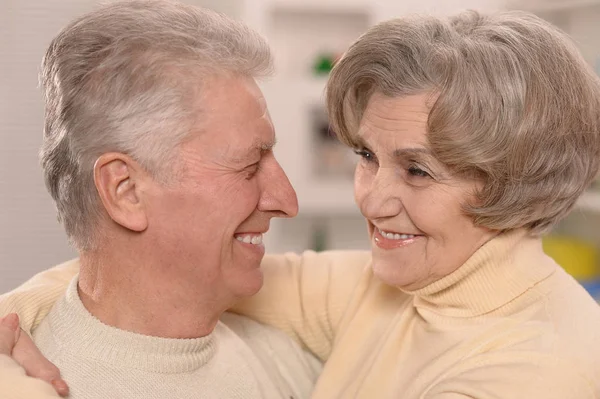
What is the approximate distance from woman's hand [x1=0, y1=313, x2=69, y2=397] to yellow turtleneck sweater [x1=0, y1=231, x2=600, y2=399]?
0.28ft

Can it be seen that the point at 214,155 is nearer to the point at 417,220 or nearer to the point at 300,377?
the point at 417,220

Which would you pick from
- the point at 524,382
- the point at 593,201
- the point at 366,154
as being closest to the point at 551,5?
the point at 593,201

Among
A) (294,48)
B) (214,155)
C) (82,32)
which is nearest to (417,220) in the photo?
(214,155)

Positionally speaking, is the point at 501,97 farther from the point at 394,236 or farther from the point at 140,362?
the point at 140,362

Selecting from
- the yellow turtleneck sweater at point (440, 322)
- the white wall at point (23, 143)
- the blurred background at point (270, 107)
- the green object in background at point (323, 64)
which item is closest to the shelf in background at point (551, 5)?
the blurred background at point (270, 107)

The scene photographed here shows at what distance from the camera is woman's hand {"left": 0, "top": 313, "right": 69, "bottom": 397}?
132 cm

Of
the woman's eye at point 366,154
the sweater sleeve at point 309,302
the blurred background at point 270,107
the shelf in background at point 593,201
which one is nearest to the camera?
the woman's eye at point 366,154

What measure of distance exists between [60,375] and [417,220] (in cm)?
69

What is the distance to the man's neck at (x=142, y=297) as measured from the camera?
4.72ft

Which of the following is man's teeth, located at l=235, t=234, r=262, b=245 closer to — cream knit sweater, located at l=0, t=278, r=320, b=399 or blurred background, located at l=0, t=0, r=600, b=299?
cream knit sweater, located at l=0, t=278, r=320, b=399

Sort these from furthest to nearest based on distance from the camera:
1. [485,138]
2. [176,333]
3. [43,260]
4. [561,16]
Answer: [43,260] < [561,16] < [176,333] < [485,138]

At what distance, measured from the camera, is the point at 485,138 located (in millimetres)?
1343

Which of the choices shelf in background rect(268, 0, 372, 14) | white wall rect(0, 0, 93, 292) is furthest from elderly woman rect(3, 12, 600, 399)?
white wall rect(0, 0, 93, 292)

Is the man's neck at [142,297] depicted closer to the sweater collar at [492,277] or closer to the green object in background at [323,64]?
the sweater collar at [492,277]
